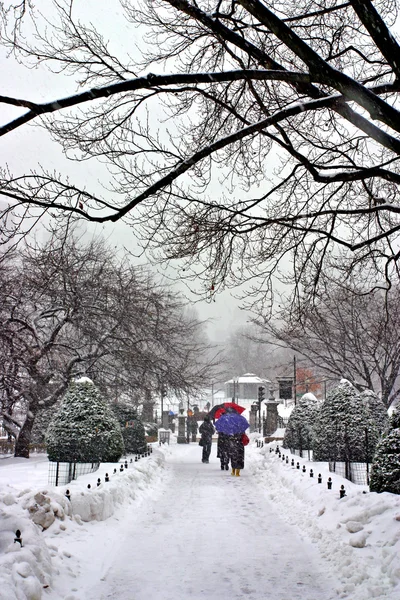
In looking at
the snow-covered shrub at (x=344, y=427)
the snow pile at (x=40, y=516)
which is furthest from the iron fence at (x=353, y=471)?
the snow pile at (x=40, y=516)

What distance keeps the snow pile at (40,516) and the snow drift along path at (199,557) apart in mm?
279

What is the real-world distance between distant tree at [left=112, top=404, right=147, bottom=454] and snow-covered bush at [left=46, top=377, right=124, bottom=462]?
5.20 metres

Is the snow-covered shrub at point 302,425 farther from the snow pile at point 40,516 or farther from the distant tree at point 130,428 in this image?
the snow pile at point 40,516

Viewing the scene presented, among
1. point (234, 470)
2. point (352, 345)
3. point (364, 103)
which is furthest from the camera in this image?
point (352, 345)

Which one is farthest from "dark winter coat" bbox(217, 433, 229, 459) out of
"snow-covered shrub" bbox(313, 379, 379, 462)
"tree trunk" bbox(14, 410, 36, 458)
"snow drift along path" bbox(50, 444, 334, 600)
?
"tree trunk" bbox(14, 410, 36, 458)

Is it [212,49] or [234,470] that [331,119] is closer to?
[212,49]

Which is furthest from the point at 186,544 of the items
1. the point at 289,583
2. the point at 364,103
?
the point at 364,103

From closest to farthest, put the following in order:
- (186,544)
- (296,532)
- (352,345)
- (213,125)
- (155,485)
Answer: (186,544) → (296,532) → (213,125) → (155,485) → (352,345)

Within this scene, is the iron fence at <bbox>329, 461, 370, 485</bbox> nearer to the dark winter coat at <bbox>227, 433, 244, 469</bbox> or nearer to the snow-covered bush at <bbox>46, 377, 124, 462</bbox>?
the dark winter coat at <bbox>227, 433, 244, 469</bbox>

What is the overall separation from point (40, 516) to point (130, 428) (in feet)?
43.0

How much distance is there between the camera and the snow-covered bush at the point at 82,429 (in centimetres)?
1373

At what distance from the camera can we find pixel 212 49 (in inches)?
350

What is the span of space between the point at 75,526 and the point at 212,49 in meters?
7.14

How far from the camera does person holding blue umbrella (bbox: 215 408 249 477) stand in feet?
55.0
